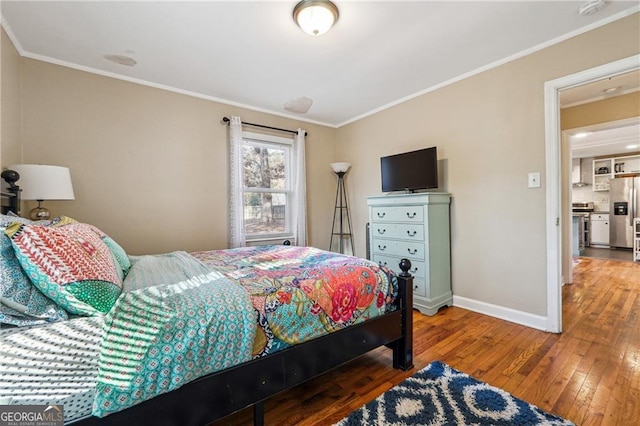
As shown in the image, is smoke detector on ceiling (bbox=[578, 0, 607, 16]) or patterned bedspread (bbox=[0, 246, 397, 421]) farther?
smoke detector on ceiling (bbox=[578, 0, 607, 16])

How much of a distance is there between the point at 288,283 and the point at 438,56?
243 cm

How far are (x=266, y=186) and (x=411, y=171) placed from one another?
1.92 metres

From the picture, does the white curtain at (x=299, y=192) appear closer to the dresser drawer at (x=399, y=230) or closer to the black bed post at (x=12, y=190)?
the dresser drawer at (x=399, y=230)

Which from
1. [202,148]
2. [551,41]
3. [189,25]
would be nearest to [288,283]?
[189,25]

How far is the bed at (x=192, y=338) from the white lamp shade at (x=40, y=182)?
20.1 inches

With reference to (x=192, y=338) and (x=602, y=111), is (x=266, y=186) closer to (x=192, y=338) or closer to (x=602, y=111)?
(x=192, y=338)

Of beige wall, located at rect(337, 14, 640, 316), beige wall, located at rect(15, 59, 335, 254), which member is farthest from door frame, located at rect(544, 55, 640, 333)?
beige wall, located at rect(15, 59, 335, 254)

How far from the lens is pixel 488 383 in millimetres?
1652

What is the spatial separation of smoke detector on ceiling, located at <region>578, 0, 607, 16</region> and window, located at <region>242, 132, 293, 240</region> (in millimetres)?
3061

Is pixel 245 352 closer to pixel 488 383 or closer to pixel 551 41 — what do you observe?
pixel 488 383

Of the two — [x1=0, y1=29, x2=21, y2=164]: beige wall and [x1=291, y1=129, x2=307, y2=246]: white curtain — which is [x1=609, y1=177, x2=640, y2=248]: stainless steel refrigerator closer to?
[x1=291, y1=129, x2=307, y2=246]: white curtain

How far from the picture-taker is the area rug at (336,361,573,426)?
1.35 meters

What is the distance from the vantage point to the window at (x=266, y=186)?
3.61m

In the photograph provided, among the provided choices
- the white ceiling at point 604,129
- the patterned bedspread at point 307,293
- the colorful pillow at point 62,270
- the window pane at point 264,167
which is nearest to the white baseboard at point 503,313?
the patterned bedspread at point 307,293
